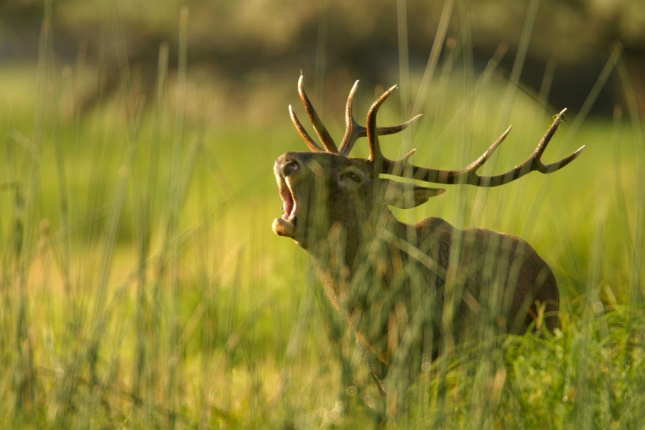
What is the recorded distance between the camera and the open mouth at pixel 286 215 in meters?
3.28

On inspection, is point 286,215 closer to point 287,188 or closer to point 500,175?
point 287,188

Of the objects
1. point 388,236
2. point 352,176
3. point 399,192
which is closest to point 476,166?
point 399,192

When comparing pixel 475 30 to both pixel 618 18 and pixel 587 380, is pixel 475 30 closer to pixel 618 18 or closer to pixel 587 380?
pixel 618 18

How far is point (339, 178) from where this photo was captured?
3.54m

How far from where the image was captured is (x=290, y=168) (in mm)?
3359

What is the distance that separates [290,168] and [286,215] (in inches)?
6.0

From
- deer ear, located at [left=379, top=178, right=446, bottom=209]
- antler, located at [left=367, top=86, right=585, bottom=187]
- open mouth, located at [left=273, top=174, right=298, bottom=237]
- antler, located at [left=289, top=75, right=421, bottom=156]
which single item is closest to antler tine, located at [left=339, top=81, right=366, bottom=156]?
antler, located at [left=289, top=75, right=421, bottom=156]

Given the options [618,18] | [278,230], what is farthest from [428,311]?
[618,18]

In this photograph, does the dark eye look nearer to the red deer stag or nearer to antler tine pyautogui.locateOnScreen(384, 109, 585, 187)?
the red deer stag

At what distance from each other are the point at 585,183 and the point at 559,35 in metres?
2.07

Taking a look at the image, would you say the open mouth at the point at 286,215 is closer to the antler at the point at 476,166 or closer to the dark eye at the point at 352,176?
the dark eye at the point at 352,176

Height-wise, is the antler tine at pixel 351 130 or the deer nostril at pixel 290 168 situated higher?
the antler tine at pixel 351 130

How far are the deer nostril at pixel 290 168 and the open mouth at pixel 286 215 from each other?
0.02 meters

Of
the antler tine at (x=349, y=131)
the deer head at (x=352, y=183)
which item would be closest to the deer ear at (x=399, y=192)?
the deer head at (x=352, y=183)
